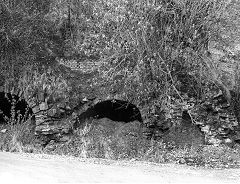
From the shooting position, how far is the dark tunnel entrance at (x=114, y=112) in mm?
9547

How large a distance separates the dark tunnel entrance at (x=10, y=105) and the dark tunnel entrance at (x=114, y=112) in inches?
49.8

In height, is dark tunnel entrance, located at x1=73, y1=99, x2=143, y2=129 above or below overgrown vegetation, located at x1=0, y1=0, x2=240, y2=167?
below

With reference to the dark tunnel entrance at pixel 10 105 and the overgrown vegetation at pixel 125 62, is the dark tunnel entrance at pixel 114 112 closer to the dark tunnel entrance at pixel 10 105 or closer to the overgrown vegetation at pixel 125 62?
the overgrown vegetation at pixel 125 62

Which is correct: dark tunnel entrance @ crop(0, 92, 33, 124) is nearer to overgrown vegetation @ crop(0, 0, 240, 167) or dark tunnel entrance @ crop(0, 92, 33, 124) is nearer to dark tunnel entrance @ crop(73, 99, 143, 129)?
overgrown vegetation @ crop(0, 0, 240, 167)

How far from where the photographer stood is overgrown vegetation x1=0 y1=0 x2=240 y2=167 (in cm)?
862

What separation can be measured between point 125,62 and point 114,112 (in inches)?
60.3

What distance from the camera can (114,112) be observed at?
10.0 meters

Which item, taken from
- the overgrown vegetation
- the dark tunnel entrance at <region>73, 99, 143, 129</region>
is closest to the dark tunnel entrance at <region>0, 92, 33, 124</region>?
the overgrown vegetation

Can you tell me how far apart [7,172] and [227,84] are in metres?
6.84

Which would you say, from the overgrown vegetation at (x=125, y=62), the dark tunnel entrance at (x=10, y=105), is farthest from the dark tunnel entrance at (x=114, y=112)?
the dark tunnel entrance at (x=10, y=105)

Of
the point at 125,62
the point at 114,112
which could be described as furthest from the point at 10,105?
the point at 125,62

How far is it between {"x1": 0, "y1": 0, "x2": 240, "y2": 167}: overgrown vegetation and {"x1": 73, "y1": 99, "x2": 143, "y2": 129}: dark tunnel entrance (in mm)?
237

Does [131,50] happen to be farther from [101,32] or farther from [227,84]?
[227,84]

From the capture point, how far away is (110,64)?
30.1 feet
